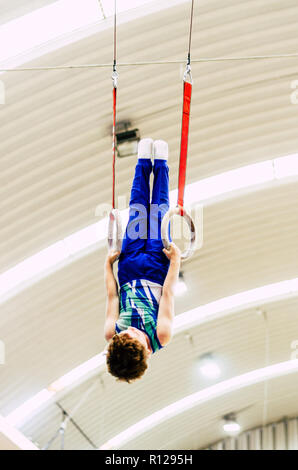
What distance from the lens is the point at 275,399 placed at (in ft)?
45.3

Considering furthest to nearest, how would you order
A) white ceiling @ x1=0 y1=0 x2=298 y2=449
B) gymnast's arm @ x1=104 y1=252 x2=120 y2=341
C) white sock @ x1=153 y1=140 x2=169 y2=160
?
white ceiling @ x1=0 y1=0 x2=298 y2=449 → white sock @ x1=153 y1=140 x2=169 y2=160 → gymnast's arm @ x1=104 y1=252 x2=120 y2=341

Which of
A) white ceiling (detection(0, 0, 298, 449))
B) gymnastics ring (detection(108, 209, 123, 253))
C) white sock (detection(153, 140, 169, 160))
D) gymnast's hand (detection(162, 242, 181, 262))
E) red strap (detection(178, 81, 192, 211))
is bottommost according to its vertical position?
gymnast's hand (detection(162, 242, 181, 262))

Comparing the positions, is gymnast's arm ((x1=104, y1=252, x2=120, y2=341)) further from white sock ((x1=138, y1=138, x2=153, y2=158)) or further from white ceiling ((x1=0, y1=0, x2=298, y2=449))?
white ceiling ((x1=0, y1=0, x2=298, y2=449))

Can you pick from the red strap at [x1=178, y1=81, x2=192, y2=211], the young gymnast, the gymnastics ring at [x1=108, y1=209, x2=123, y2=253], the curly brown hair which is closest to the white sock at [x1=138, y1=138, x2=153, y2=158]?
the young gymnast

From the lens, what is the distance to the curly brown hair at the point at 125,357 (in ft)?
12.1

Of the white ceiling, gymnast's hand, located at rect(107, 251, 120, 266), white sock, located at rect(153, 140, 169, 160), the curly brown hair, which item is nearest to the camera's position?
the curly brown hair

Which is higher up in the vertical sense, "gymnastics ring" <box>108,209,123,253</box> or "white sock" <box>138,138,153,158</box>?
"white sock" <box>138,138,153,158</box>

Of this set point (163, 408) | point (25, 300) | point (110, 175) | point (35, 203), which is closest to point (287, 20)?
point (110, 175)

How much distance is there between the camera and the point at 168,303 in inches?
157

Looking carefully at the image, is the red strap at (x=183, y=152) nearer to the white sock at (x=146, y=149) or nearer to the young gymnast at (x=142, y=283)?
the young gymnast at (x=142, y=283)

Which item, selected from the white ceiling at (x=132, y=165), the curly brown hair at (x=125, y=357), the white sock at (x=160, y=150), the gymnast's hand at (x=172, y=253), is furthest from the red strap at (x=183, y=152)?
the white ceiling at (x=132, y=165)

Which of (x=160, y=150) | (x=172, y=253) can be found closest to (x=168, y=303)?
(x=172, y=253)

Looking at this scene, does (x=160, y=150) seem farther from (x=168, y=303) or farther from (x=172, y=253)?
(x=168, y=303)

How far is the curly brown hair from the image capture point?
12.1 ft
